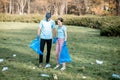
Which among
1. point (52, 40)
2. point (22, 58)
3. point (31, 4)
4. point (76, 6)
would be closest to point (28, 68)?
point (52, 40)

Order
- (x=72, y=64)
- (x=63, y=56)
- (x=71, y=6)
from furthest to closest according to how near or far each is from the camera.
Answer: (x=71, y=6), (x=72, y=64), (x=63, y=56)

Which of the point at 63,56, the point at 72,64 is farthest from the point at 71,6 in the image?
the point at 63,56

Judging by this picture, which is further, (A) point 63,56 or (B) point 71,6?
(B) point 71,6

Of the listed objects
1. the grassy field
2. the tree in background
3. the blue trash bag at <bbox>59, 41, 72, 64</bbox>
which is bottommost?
the grassy field

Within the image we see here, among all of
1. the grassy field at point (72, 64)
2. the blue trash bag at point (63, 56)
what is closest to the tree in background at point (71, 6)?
the grassy field at point (72, 64)

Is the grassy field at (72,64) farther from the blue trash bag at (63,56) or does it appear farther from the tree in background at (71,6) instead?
the tree in background at (71,6)

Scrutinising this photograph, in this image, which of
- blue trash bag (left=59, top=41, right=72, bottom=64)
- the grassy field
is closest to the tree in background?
the grassy field

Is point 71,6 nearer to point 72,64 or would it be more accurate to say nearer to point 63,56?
point 72,64

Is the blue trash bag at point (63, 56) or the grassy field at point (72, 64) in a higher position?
the blue trash bag at point (63, 56)

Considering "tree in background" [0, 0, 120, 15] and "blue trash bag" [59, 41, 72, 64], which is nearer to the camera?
"blue trash bag" [59, 41, 72, 64]

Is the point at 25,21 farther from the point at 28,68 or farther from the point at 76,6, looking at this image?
the point at 28,68

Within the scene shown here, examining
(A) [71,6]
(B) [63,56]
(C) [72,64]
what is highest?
(A) [71,6]

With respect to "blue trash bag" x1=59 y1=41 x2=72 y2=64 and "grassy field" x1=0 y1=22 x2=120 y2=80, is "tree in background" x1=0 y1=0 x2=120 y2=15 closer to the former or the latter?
"grassy field" x1=0 y1=22 x2=120 y2=80

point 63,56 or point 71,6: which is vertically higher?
point 71,6
